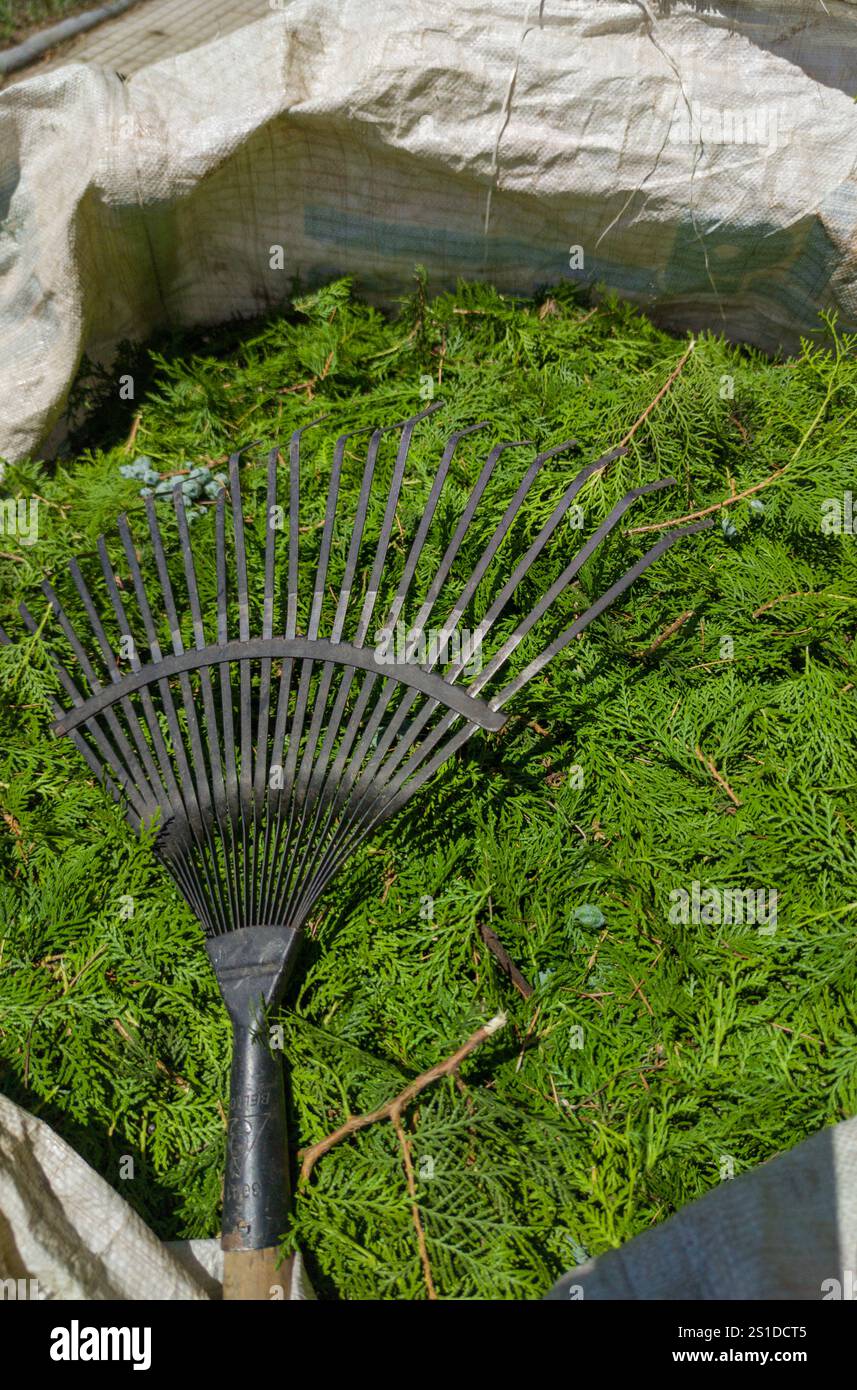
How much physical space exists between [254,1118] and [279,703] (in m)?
0.67

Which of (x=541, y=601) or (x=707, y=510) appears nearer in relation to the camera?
(x=541, y=601)

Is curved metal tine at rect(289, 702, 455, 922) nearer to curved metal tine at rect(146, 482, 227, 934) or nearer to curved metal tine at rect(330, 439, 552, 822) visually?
curved metal tine at rect(330, 439, 552, 822)

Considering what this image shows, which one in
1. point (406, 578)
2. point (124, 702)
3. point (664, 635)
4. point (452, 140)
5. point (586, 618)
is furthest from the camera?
point (452, 140)

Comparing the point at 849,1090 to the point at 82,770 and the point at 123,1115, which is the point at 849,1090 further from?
the point at 82,770

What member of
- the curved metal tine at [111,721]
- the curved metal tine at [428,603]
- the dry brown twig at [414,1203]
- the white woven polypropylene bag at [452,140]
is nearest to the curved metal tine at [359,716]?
the curved metal tine at [428,603]

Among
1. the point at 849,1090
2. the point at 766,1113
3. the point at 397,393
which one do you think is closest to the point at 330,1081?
the point at 766,1113

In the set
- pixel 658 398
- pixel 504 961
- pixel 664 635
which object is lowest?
pixel 504 961

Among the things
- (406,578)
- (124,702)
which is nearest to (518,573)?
(406,578)

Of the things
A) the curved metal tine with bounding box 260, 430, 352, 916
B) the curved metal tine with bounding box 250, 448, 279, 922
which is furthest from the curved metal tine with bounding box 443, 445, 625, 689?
the curved metal tine with bounding box 250, 448, 279, 922

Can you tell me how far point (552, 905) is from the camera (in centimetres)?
170

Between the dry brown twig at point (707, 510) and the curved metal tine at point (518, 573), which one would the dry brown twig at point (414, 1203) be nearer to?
the curved metal tine at point (518, 573)

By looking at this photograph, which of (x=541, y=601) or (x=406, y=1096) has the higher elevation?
(x=541, y=601)

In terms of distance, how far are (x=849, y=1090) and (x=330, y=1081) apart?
0.82 meters

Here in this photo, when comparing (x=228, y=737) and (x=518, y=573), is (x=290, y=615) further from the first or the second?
(x=518, y=573)
